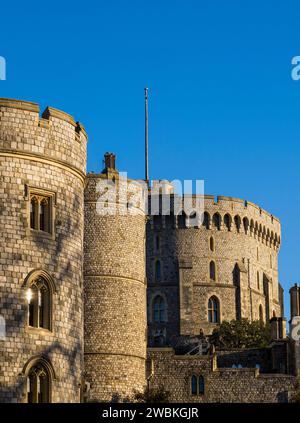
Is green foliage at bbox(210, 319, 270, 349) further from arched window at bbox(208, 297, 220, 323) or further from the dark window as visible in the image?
the dark window

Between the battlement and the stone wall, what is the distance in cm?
2708

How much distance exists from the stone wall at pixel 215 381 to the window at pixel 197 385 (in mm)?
157

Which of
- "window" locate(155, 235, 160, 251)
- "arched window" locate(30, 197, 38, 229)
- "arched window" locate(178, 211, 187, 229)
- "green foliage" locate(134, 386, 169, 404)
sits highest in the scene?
"arched window" locate(178, 211, 187, 229)

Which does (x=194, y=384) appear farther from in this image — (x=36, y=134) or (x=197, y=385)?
(x=36, y=134)

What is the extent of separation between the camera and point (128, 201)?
5416 cm

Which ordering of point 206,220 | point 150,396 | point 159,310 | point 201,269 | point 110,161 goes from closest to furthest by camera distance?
point 150,396 < point 110,161 < point 159,310 < point 201,269 < point 206,220

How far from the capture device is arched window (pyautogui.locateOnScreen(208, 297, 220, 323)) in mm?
86812

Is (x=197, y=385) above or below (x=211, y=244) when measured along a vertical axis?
below

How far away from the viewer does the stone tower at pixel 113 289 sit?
51.8 meters

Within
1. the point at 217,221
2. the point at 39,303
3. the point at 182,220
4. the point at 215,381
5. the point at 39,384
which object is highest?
the point at 217,221

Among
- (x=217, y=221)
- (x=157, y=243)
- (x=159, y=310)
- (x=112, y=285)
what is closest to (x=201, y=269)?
(x=157, y=243)

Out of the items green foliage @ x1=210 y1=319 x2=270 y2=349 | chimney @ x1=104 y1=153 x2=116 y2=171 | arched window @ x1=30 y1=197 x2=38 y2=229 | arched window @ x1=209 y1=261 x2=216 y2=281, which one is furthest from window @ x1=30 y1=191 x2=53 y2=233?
arched window @ x1=209 y1=261 x2=216 y2=281

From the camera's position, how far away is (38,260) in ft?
107

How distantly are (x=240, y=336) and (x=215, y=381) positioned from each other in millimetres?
17129
